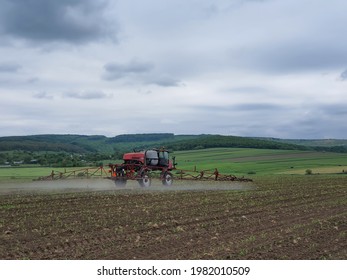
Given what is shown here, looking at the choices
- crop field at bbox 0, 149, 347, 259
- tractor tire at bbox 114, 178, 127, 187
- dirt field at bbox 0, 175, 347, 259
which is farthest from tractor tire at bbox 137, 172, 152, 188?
dirt field at bbox 0, 175, 347, 259

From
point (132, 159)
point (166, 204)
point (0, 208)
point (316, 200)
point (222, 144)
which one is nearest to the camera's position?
point (0, 208)

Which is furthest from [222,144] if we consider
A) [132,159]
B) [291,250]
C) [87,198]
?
[291,250]

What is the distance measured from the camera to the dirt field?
419 inches

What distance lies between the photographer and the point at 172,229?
13.6 meters

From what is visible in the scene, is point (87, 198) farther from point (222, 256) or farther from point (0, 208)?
point (222, 256)

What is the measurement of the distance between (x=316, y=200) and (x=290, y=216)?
6.76 meters

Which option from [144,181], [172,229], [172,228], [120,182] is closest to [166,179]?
[144,181]

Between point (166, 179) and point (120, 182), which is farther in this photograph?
point (166, 179)

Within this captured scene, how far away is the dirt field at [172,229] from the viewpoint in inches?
419

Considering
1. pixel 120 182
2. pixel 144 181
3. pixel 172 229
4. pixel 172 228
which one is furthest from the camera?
pixel 120 182

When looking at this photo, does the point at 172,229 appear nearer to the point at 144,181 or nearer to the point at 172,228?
the point at 172,228

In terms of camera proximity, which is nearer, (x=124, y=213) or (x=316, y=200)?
(x=124, y=213)

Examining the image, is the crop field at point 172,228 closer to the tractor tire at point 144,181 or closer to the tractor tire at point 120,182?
the tractor tire at point 144,181

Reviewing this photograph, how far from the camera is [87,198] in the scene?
23.0 meters
